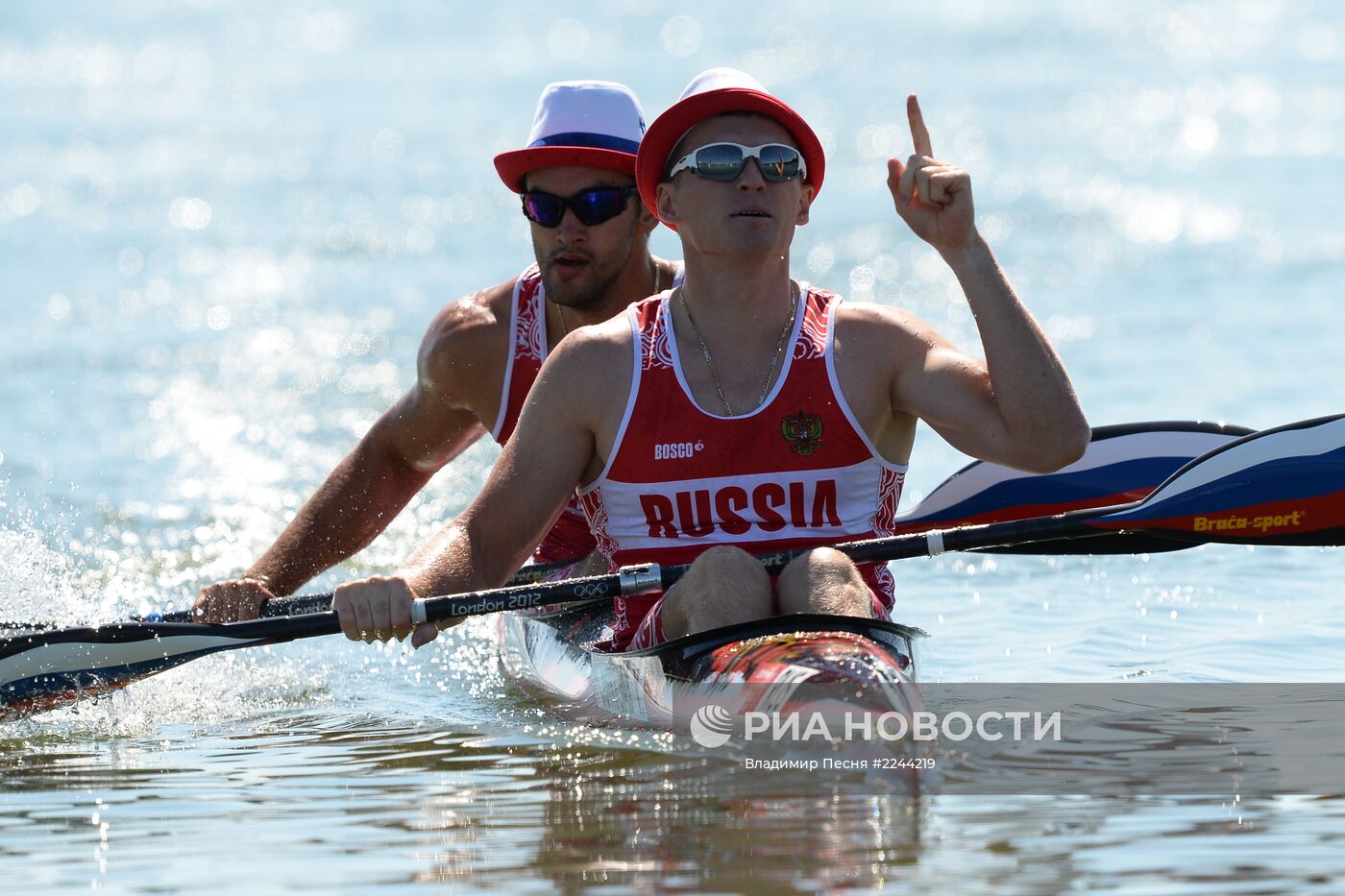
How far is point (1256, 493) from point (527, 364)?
7.70ft

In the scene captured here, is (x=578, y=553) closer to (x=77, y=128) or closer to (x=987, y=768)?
(x=987, y=768)

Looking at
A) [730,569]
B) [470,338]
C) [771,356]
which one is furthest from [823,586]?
[470,338]

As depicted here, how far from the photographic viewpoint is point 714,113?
5.09 m

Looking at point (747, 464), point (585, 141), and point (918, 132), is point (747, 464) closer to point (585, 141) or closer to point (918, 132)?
point (918, 132)

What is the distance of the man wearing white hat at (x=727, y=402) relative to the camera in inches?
196

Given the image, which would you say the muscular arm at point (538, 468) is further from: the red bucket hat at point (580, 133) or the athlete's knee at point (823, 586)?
the red bucket hat at point (580, 133)

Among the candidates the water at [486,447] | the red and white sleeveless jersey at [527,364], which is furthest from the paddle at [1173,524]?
the red and white sleeveless jersey at [527,364]

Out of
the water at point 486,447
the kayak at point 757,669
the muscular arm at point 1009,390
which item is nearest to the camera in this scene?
the water at point 486,447

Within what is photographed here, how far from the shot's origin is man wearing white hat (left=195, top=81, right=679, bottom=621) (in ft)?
20.1

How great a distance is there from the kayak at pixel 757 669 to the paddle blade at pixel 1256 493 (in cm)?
105

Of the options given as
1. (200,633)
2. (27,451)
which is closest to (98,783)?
(200,633)

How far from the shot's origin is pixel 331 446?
1180cm

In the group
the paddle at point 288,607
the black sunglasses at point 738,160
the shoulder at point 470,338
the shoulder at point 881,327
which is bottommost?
the paddle at point 288,607

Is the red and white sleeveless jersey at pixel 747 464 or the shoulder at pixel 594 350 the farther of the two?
the shoulder at pixel 594 350
